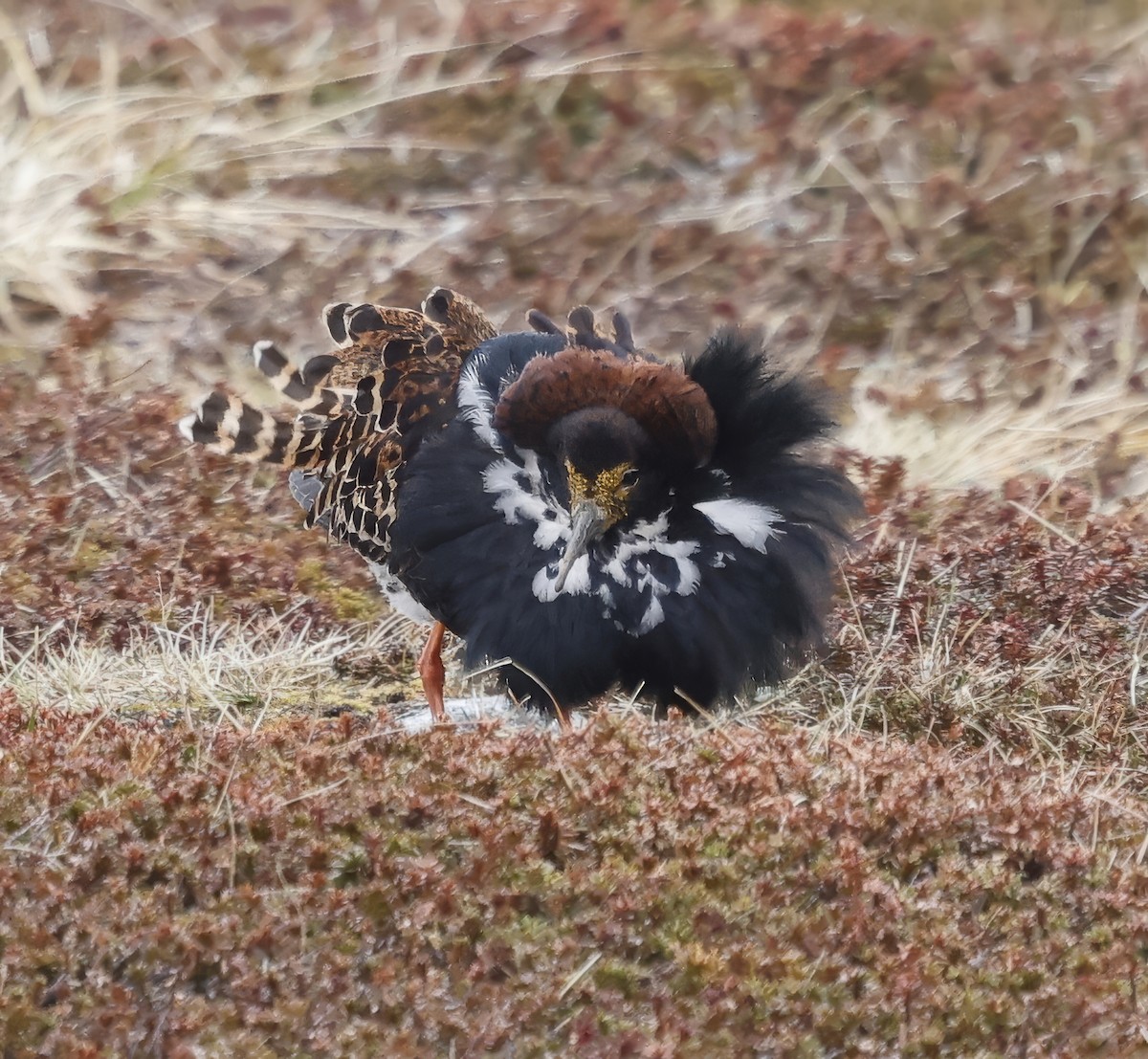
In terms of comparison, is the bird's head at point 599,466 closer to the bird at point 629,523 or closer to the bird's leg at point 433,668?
the bird at point 629,523

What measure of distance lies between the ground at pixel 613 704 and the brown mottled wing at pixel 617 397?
2.68 feet

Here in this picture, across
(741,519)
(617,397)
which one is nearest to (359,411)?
(617,397)

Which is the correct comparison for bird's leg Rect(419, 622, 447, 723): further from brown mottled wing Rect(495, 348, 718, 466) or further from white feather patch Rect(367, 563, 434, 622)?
brown mottled wing Rect(495, 348, 718, 466)

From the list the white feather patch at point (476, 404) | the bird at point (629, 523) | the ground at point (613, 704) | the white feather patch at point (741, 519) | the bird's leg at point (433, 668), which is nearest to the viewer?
the ground at point (613, 704)

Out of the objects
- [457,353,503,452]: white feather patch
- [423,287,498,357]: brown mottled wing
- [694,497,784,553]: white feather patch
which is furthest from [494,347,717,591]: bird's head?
[423,287,498,357]: brown mottled wing

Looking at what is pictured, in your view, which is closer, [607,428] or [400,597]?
[607,428]

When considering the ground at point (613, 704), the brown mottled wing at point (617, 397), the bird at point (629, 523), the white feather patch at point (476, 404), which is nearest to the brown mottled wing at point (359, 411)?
the white feather patch at point (476, 404)

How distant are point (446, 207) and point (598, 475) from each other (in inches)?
→ 241

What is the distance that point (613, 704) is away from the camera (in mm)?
5770

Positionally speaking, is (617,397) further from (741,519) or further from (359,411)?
(359,411)

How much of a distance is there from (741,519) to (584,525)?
0.56 metres

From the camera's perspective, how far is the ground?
3.70 m

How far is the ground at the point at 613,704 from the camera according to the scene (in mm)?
3697

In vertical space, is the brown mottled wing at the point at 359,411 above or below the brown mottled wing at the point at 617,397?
below
